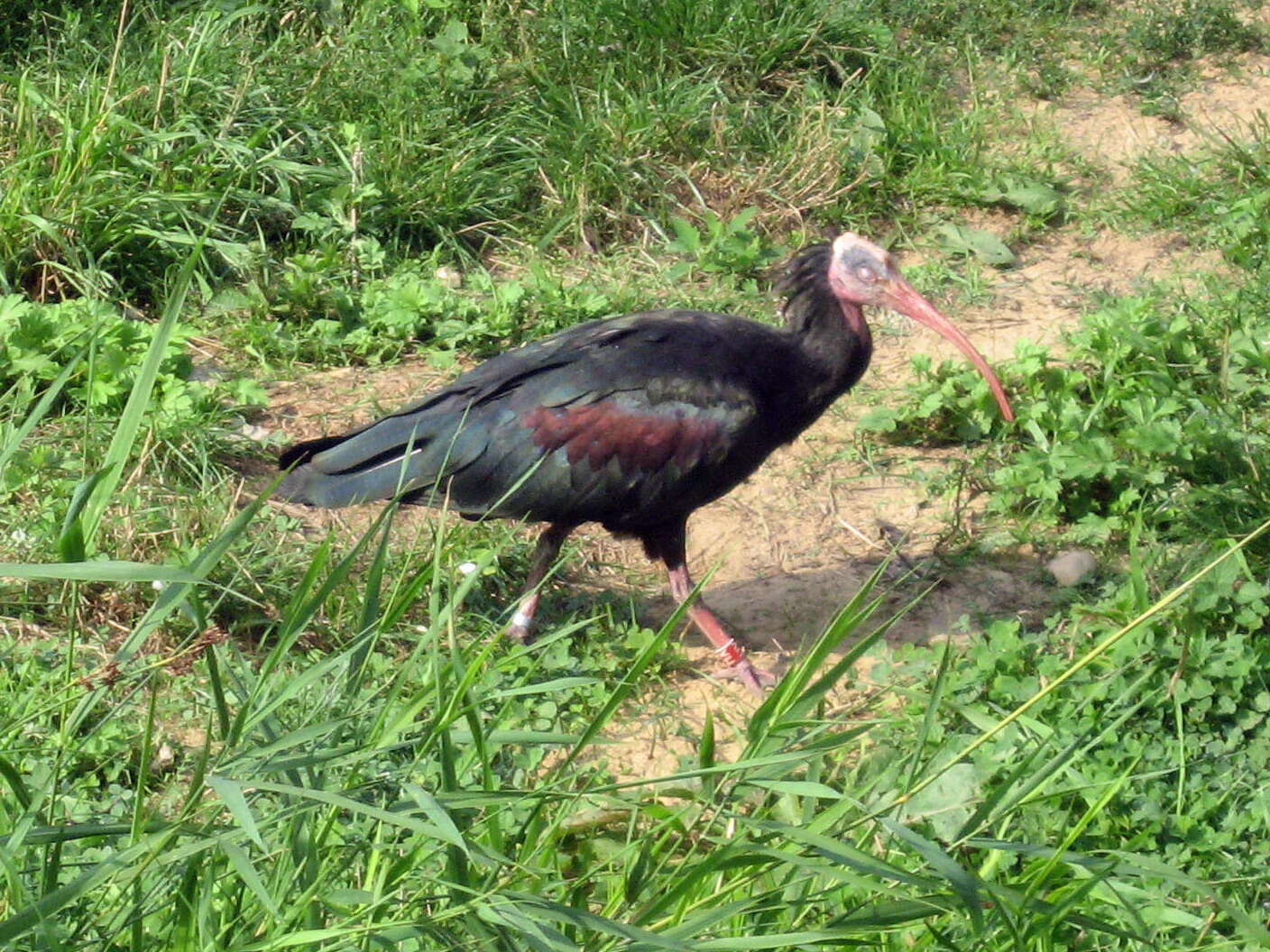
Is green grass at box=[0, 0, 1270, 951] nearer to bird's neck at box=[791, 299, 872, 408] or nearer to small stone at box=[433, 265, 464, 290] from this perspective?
small stone at box=[433, 265, 464, 290]

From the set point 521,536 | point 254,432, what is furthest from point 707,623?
point 254,432

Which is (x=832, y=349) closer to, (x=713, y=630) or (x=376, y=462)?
(x=713, y=630)

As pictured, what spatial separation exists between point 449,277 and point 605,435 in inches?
70.4

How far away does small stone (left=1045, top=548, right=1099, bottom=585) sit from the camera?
4973mm

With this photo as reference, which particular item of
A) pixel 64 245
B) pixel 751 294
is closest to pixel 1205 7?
pixel 751 294

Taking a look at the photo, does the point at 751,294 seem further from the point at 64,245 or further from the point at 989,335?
the point at 64,245

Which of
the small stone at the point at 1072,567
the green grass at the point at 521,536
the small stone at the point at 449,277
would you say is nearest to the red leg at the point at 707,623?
the green grass at the point at 521,536

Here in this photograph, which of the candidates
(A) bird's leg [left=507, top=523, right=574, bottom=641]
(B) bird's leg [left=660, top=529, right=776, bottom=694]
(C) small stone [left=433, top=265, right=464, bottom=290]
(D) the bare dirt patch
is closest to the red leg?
(B) bird's leg [left=660, top=529, right=776, bottom=694]

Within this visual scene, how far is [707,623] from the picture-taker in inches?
185

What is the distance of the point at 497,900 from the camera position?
2357 millimetres

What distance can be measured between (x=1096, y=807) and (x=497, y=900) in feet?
3.43

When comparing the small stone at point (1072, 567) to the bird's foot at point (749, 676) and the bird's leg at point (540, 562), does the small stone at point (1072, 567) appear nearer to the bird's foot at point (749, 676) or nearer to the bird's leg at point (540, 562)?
the bird's foot at point (749, 676)

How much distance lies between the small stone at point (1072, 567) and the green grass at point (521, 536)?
0.07 meters

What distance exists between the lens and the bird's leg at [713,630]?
470 cm
